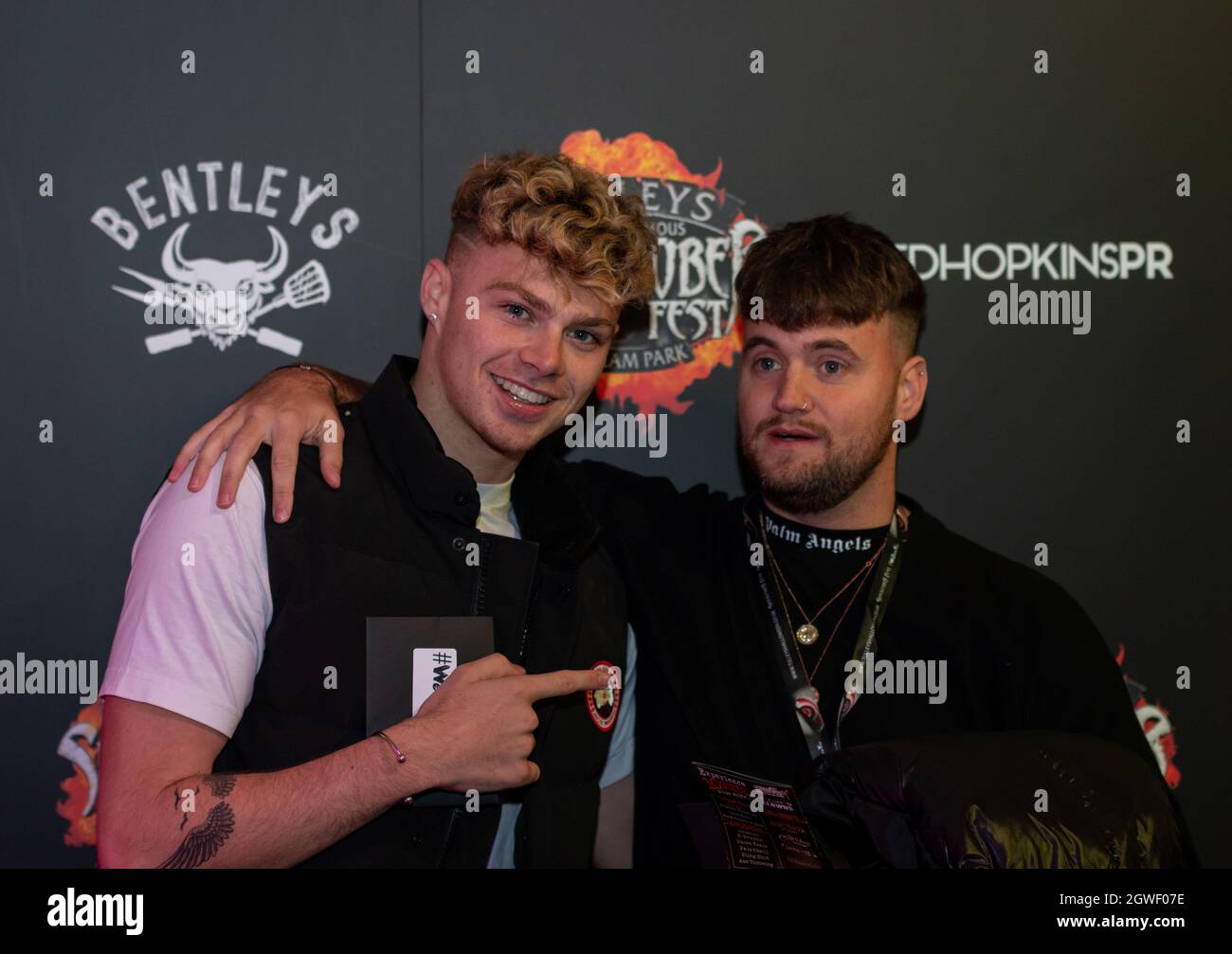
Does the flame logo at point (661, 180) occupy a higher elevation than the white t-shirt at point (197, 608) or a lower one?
higher

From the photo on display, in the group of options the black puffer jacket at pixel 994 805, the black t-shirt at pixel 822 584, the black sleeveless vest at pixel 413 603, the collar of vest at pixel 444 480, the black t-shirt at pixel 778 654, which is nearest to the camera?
the black puffer jacket at pixel 994 805

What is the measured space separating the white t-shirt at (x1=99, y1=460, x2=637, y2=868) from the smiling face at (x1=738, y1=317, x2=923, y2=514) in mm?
1004

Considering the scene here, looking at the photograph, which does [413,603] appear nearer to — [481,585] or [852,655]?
[481,585]

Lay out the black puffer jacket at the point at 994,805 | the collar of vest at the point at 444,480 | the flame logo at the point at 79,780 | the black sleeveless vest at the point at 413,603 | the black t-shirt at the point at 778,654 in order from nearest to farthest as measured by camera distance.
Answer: the black puffer jacket at the point at 994,805 → the black sleeveless vest at the point at 413,603 → the collar of vest at the point at 444,480 → the black t-shirt at the point at 778,654 → the flame logo at the point at 79,780

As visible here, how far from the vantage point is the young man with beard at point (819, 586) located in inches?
80.1

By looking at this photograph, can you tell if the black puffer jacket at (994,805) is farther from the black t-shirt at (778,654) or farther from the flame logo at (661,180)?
the flame logo at (661,180)

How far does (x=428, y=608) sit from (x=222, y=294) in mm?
1004

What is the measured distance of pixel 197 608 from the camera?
1.63m

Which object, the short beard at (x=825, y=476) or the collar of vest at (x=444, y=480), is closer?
Answer: the collar of vest at (x=444, y=480)

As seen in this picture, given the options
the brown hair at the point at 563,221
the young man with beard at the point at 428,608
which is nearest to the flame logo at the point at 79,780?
the young man with beard at the point at 428,608

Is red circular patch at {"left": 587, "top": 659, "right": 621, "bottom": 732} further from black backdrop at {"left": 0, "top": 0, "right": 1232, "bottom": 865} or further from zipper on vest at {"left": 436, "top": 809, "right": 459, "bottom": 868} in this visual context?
black backdrop at {"left": 0, "top": 0, "right": 1232, "bottom": 865}

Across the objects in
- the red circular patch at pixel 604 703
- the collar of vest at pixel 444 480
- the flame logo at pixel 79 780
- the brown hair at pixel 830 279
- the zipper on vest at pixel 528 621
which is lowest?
the flame logo at pixel 79 780
